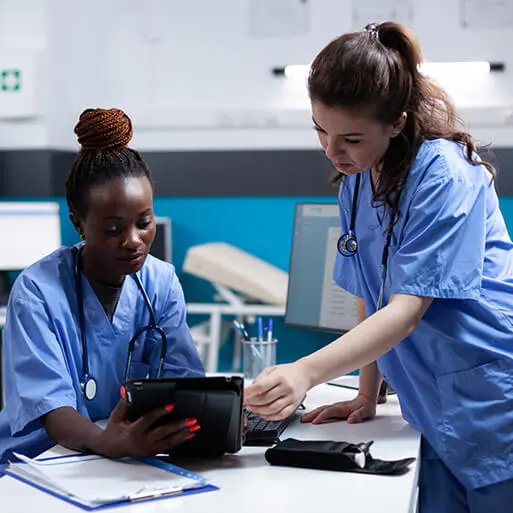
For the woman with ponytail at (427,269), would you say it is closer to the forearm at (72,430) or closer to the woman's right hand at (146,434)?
the woman's right hand at (146,434)

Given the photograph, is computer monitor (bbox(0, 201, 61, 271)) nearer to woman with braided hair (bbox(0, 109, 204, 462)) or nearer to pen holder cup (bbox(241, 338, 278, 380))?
pen holder cup (bbox(241, 338, 278, 380))

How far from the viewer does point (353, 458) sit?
117cm

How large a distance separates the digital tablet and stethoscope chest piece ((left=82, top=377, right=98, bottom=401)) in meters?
0.28

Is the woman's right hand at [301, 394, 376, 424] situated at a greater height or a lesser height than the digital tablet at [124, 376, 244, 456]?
lesser

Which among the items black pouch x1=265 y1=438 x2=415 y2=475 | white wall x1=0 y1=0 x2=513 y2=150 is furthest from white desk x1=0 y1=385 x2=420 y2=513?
white wall x1=0 y1=0 x2=513 y2=150

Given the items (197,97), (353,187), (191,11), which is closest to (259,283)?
(197,97)

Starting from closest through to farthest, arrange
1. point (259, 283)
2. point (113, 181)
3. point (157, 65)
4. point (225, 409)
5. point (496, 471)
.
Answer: point (225, 409), point (496, 471), point (113, 181), point (259, 283), point (157, 65)

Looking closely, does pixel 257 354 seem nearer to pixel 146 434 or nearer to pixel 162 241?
Result: pixel 146 434

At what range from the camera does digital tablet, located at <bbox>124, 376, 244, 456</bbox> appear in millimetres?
1146

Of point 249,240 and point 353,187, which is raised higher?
point 353,187

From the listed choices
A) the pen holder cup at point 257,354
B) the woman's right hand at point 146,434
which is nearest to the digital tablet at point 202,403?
the woman's right hand at point 146,434

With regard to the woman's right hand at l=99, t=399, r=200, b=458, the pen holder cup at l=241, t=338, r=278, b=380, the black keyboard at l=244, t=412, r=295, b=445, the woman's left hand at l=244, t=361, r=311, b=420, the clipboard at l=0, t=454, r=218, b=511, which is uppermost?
the woman's left hand at l=244, t=361, r=311, b=420

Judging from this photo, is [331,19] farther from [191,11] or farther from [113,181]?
[113,181]

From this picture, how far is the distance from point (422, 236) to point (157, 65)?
323 cm
